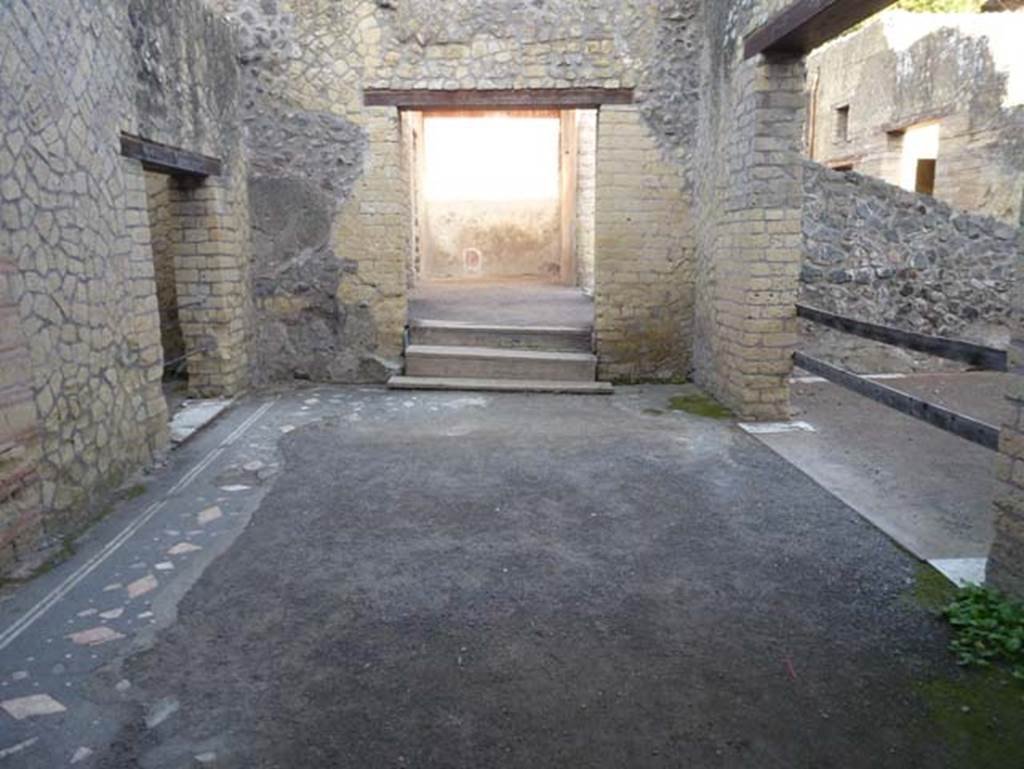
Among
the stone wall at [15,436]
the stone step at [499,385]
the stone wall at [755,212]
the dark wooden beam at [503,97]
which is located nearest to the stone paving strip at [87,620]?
the stone wall at [15,436]

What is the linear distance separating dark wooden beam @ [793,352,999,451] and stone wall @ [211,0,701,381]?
277cm

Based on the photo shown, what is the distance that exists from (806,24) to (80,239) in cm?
460

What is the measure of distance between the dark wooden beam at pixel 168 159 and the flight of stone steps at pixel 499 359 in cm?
253

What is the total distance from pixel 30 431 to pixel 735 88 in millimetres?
5601

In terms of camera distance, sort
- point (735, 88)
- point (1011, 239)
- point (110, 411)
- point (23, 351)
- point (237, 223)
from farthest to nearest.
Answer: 1. point (1011, 239)
2. point (237, 223)
3. point (735, 88)
4. point (110, 411)
5. point (23, 351)

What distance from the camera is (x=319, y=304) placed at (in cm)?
787

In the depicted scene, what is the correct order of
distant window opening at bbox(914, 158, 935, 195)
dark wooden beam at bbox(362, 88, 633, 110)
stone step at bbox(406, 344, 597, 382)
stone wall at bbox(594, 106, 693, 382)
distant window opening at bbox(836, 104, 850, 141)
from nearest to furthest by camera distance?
dark wooden beam at bbox(362, 88, 633, 110) < stone wall at bbox(594, 106, 693, 382) < stone step at bbox(406, 344, 597, 382) < distant window opening at bbox(914, 158, 935, 195) < distant window opening at bbox(836, 104, 850, 141)

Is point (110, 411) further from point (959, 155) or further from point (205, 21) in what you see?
point (959, 155)

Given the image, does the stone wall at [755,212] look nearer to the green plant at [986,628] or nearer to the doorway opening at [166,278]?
the green plant at [986,628]

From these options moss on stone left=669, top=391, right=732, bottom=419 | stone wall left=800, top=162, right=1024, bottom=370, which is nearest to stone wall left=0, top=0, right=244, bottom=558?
moss on stone left=669, top=391, right=732, bottom=419

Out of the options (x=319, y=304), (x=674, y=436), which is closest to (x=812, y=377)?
(x=674, y=436)

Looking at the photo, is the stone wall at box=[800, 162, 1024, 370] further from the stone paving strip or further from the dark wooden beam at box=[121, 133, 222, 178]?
the stone paving strip

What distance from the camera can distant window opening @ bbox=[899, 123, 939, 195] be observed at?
549 inches

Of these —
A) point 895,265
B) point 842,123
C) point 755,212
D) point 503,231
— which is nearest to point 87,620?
point 755,212
